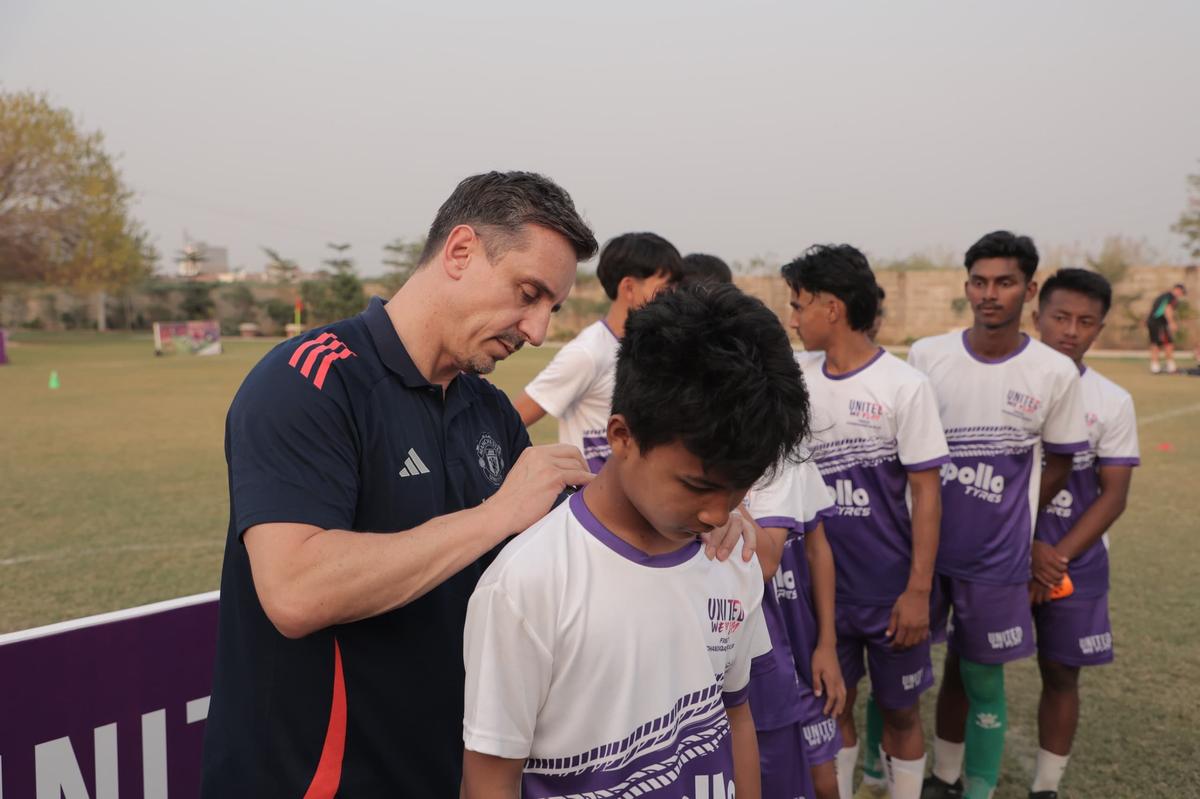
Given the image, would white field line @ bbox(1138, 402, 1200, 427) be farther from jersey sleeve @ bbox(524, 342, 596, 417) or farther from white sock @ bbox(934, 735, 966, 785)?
jersey sleeve @ bbox(524, 342, 596, 417)

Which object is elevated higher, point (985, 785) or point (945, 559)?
point (945, 559)

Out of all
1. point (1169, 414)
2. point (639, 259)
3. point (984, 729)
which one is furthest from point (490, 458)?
point (1169, 414)

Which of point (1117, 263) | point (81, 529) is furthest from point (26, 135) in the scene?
point (1117, 263)

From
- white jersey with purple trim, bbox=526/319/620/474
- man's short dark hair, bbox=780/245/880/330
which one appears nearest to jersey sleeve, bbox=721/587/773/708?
man's short dark hair, bbox=780/245/880/330

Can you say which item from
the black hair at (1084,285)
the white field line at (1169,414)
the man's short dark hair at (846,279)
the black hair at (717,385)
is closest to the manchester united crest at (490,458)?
the black hair at (717,385)

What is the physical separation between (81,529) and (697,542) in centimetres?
769

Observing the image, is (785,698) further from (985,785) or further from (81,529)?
(81,529)

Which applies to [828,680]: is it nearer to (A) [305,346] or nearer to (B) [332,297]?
A: (A) [305,346]

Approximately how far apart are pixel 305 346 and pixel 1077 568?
3597mm

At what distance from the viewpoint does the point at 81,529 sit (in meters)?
7.89

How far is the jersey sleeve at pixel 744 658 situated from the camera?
1.94m

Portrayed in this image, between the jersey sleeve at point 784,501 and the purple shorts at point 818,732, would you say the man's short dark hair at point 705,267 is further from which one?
the purple shorts at point 818,732

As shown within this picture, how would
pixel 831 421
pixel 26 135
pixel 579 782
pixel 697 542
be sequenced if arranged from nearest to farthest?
pixel 579 782
pixel 697 542
pixel 831 421
pixel 26 135

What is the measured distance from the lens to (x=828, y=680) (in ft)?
10.1
